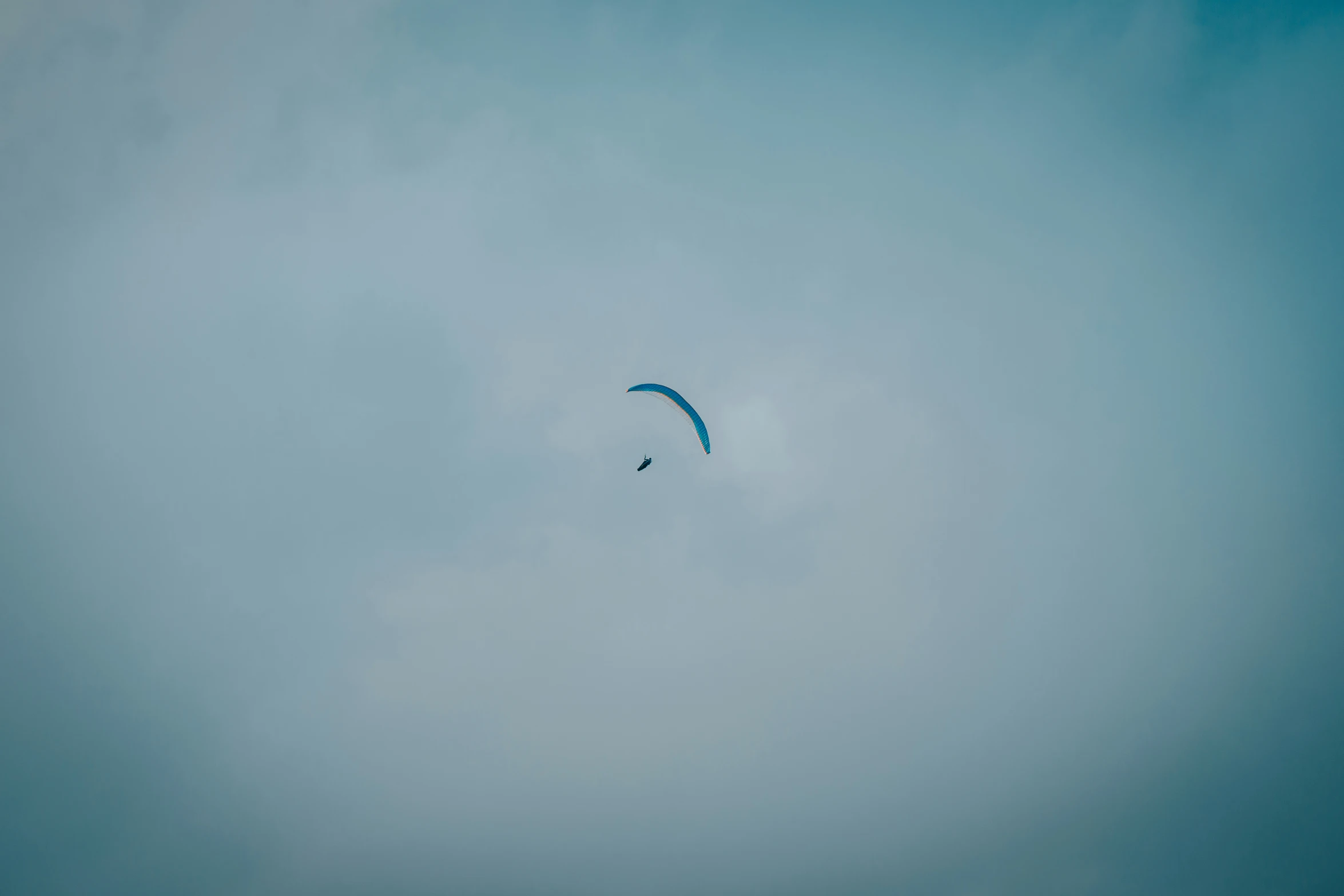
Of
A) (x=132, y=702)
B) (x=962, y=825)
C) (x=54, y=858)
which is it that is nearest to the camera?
(x=54, y=858)

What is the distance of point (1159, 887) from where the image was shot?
94.6 meters

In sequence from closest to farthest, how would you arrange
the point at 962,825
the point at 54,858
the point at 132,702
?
the point at 54,858 → the point at 132,702 → the point at 962,825

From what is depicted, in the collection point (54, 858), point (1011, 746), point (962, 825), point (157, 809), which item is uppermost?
point (1011, 746)

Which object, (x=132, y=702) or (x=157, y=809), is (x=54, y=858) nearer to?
(x=157, y=809)

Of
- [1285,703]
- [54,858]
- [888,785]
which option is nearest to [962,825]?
[888,785]

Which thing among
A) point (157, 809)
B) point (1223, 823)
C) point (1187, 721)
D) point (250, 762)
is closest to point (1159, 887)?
point (1223, 823)

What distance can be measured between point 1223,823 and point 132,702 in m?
130

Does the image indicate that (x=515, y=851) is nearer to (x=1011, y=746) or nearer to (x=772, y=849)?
(x=772, y=849)

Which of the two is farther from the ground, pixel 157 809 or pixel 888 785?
pixel 888 785

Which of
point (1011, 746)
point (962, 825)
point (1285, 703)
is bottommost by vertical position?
point (962, 825)

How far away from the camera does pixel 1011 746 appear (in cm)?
9519

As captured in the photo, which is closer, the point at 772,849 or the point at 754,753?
the point at 754,753

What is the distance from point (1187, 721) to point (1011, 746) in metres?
22.1

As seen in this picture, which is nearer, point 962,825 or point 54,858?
point 54,858
